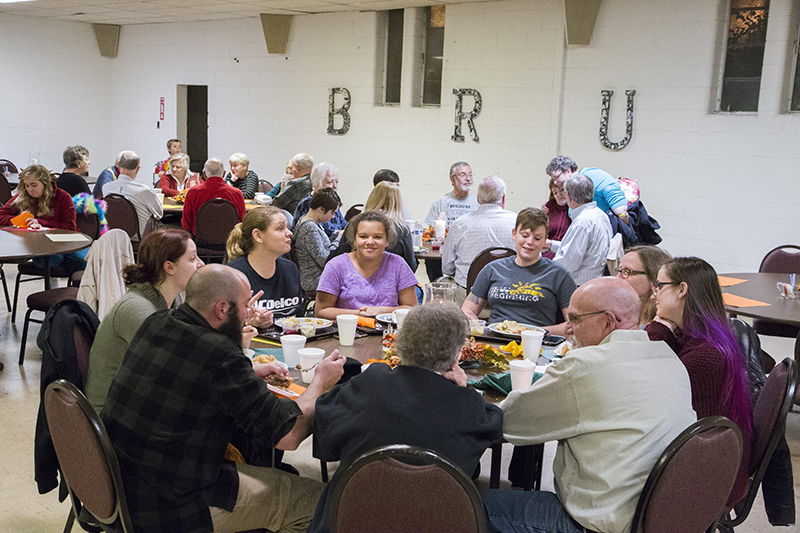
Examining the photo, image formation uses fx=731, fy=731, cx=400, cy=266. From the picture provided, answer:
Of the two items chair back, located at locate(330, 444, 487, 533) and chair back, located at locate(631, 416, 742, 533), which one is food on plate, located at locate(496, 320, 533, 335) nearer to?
chair back, located at locate(631, 416, 742, 533)

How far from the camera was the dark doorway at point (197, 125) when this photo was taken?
515 inches

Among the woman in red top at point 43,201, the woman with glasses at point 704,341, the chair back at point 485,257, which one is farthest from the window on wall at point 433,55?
the woman with glasses at point 704,341

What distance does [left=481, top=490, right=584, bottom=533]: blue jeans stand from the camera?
2037mm

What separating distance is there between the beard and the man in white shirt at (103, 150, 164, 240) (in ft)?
16.7

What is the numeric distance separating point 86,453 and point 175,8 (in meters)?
9.85

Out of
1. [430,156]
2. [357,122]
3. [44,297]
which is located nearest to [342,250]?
[44,297]

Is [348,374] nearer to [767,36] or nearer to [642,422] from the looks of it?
[642,422]

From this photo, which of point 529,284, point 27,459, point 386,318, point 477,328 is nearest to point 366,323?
point 386,318

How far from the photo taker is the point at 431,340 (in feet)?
6.45

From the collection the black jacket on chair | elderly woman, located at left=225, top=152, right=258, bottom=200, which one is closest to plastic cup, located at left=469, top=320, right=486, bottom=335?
the black jacket on chair

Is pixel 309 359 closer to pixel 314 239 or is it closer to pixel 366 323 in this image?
pixel 366 323

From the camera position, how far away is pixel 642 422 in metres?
1.92

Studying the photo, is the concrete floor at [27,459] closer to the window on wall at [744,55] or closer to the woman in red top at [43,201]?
the woman in red top at [43,201]

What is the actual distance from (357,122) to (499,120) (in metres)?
2.31
